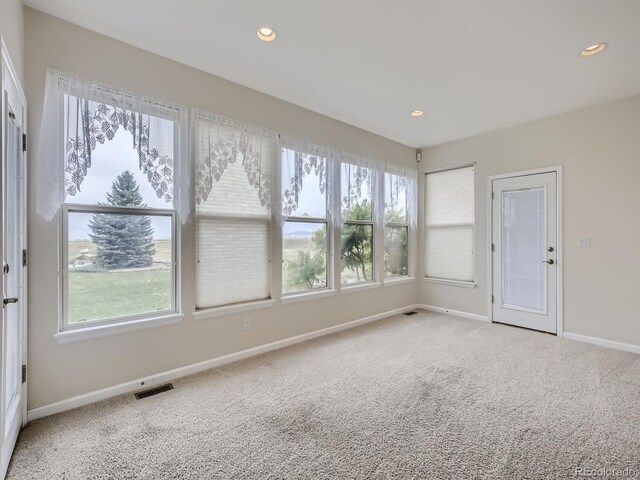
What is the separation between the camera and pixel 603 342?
12.0 feet

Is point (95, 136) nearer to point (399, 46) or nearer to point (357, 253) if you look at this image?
point (399, 46)

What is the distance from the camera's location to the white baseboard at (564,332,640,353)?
3.47m

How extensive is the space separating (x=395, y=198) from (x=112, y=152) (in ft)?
12.6

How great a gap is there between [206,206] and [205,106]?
954 millimetres

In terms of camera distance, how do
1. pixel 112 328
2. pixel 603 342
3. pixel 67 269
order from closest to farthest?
pixel 67 269
pixel 112 328
pixel 603 342

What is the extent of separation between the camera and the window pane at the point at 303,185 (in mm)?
3613

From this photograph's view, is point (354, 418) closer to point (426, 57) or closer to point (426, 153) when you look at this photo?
point (426, 57)

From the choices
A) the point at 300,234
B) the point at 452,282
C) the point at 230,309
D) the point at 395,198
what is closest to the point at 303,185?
the point at 300,234

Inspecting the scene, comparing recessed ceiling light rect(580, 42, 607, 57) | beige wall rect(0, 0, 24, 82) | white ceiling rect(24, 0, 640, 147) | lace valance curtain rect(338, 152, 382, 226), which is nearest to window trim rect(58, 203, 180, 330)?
beige wall rect(0, 0, 24, 82)

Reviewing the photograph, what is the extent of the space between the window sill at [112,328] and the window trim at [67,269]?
0.05 ft

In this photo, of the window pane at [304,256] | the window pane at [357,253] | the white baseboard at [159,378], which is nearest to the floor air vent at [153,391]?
the white baseboard at [159,378]

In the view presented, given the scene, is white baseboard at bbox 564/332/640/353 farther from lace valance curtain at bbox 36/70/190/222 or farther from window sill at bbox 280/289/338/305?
lace valance curtain at bbox 36/70/190/222

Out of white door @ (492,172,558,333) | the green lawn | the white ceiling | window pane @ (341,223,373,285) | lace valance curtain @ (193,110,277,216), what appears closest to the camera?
the white ceiling

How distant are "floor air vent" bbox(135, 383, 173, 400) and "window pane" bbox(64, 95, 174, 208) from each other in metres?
1.54
